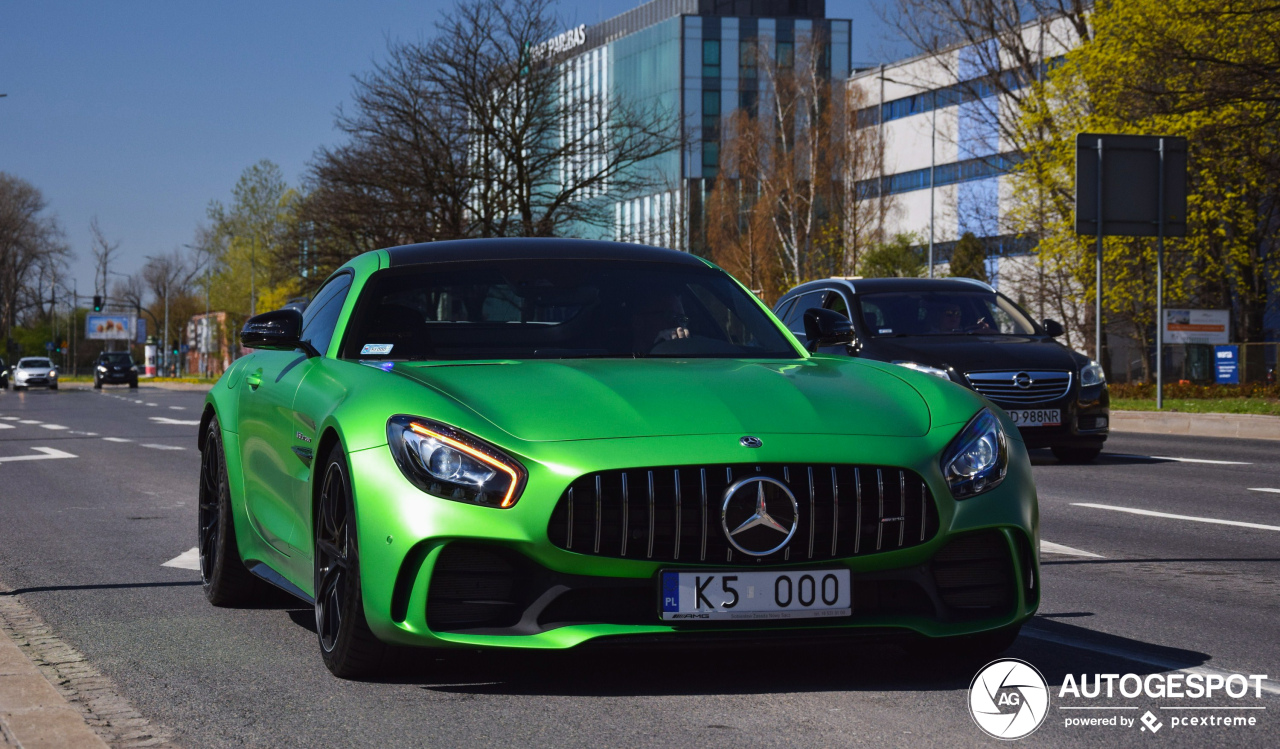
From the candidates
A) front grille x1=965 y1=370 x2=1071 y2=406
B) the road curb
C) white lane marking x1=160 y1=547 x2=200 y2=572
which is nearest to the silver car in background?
the road curb

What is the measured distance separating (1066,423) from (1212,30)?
1464cm

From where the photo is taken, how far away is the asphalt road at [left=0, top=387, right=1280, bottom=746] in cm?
399

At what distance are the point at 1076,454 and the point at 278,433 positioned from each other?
10764mm

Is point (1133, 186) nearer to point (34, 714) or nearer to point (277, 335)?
point (277, 335)

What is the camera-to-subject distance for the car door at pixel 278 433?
16.9 feet

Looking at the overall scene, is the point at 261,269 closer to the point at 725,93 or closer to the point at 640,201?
the point at 640,201

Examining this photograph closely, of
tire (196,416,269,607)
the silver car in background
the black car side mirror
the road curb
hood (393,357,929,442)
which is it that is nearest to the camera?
hood (393,357,929,442)

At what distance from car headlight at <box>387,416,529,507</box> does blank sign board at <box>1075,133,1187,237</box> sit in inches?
765

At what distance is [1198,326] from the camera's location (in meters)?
28.7

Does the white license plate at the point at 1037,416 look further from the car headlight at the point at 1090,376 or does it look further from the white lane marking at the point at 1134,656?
the white lane marking at the point at 1134,656

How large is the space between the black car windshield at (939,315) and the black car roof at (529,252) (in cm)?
881

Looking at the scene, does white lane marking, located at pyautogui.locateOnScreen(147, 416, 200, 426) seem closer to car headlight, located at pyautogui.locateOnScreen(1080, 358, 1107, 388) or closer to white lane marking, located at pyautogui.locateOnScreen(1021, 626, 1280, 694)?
car headlight, located at pyautogui.locateOnScreen(1080, 358, 1107, 388)

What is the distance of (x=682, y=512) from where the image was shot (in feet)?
13.5

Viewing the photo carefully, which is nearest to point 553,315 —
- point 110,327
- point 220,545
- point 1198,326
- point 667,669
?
point 667,669
